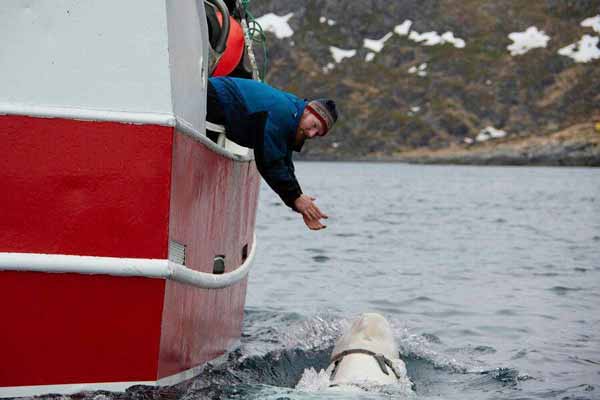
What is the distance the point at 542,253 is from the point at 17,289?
16.7 meters

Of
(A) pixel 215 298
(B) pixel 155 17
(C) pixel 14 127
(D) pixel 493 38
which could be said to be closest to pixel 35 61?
(C) pixel 14 127

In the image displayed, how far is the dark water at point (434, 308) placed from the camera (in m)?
7.81

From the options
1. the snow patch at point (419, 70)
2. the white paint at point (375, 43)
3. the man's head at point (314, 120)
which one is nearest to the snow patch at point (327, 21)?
the white paint at point (375, 43)

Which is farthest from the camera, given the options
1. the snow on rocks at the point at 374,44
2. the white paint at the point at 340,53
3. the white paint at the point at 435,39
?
the snow on rocks at the point at 374,44

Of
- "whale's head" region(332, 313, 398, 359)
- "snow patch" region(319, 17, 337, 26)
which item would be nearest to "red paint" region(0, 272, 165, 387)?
"whale's head" region(332, 313, 398, 359)

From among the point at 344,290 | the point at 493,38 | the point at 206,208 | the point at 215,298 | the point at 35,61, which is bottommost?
the point at 344,290

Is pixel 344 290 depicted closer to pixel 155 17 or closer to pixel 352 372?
pixel 352 372

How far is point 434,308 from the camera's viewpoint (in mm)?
12375

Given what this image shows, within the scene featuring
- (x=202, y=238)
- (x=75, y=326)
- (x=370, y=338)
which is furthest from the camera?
(x=370, y=338)

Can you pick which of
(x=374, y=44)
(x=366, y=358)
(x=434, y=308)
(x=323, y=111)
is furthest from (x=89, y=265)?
(x=374, y=44)

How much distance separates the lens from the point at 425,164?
12725 centimetres

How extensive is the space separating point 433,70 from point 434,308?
142m

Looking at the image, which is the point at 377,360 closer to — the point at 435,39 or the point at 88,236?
the point at 88,236

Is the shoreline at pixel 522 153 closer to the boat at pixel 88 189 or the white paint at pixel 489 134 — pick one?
the white paint at pixel 489 134
